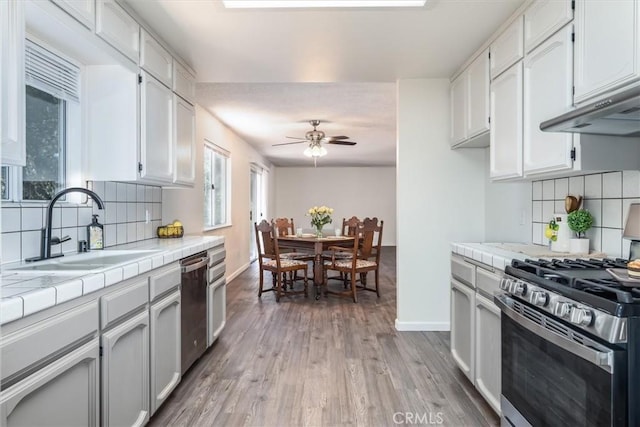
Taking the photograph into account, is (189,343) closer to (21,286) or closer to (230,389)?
(230,389)

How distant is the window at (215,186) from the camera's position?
511 centimetres

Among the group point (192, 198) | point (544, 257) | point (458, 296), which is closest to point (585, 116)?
point (544, 257)

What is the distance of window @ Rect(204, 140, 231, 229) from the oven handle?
4.02 meters

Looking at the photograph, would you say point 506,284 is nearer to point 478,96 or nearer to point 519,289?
point 519,289

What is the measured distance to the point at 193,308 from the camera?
97.7 inches

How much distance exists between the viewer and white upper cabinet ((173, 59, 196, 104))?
9.05 ft

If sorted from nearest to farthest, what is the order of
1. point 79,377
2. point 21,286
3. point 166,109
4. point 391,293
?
point 21,286, point 79,377, point 166,109, point 391,293

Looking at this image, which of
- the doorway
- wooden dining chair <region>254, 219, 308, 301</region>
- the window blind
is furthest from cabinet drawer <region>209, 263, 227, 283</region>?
the doorway

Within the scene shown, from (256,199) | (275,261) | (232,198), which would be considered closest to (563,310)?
(275,261)

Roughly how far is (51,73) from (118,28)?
417mm

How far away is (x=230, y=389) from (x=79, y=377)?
3.88 ft

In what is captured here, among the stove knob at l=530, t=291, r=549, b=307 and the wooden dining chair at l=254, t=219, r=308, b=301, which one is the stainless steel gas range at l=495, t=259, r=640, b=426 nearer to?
the stove knob at l=530, t=291, r=549, b=307

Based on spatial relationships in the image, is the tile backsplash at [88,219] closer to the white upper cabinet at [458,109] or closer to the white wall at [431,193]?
the white wall at [431,193]

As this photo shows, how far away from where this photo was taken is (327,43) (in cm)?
260
